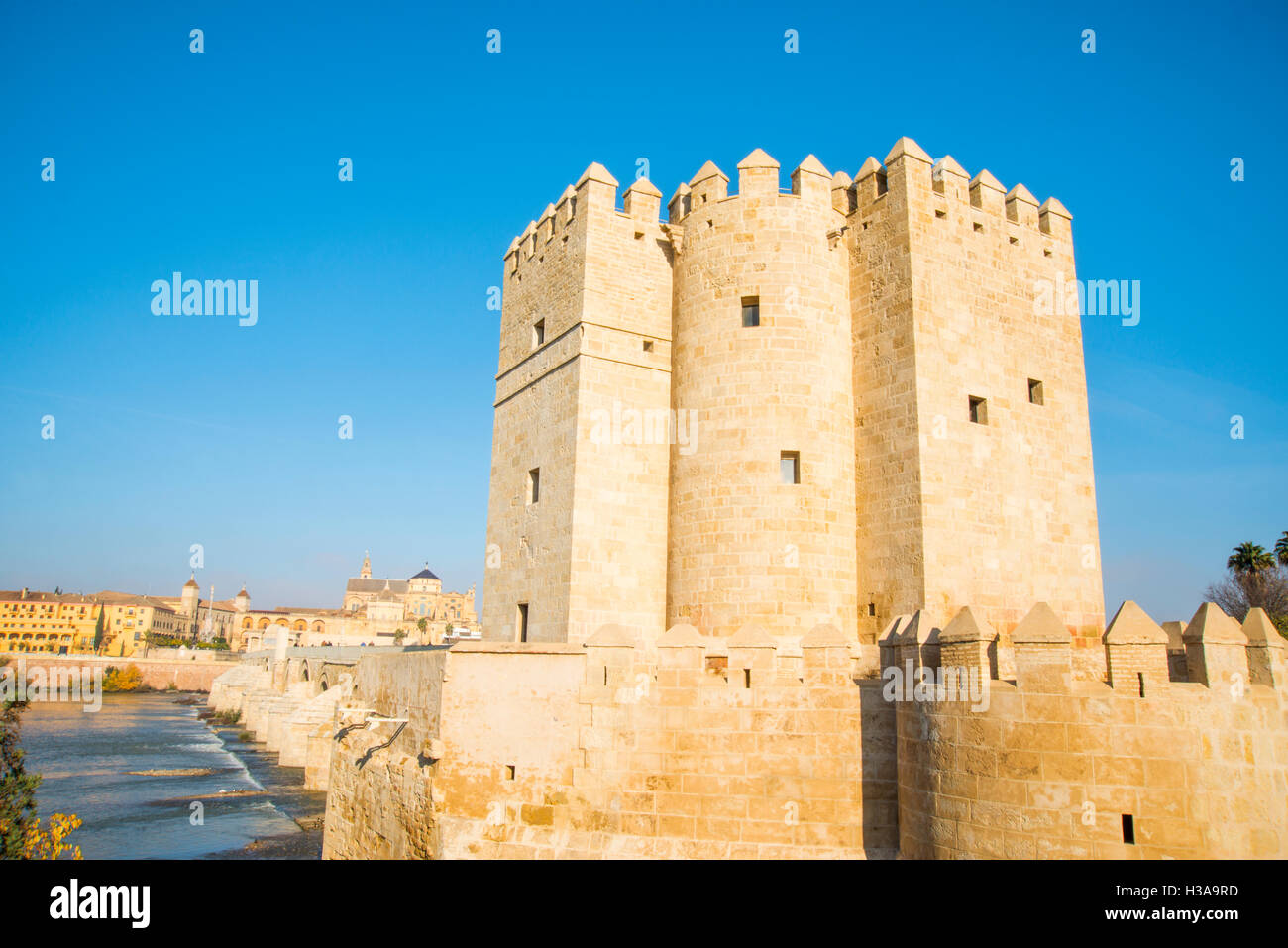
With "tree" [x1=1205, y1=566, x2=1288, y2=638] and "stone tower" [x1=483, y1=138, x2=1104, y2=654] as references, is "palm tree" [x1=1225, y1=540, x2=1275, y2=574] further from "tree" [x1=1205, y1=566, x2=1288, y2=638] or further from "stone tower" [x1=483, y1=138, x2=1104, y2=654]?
"stone tower" [x1=483, y1=138, x2=1104, y2=654]

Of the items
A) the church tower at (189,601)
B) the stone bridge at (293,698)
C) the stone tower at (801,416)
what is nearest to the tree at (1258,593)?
the stone tower at (801,416)

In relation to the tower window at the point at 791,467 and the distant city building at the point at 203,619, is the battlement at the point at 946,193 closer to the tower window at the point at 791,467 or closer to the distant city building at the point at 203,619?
the tower window at the point at 791,467

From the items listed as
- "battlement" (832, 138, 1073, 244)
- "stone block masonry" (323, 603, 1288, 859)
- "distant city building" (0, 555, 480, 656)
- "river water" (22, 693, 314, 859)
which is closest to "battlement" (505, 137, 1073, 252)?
"battlement" (832, 138, 1073, 244)

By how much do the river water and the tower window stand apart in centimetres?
2059

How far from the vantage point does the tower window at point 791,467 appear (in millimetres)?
14312

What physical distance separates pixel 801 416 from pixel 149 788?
108 ft

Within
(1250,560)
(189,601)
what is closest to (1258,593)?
(1250,560)

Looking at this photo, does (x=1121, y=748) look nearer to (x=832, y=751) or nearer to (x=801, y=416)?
(x=832, y=751)

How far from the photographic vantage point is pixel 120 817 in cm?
2830

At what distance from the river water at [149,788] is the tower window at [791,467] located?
20.6 meters

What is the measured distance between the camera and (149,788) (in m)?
33.4

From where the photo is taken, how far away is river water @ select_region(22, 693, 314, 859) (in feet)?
83.8

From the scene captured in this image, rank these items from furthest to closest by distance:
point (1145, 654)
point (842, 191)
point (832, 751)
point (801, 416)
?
point (842, 191) → point (801, 416) → point (832, 751) → point (1145, 654)

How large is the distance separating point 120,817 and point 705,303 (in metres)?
27.8
